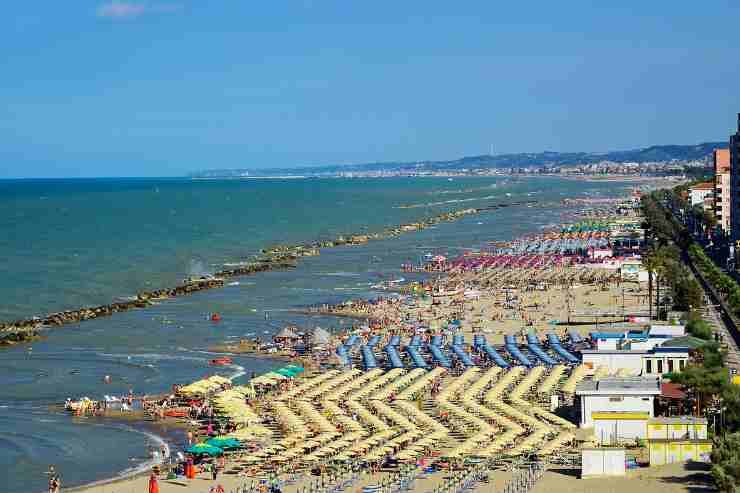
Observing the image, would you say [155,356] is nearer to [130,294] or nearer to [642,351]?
[642,351]

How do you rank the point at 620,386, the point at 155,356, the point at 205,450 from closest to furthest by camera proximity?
the point at 205,450 → the point at 620,386 → the point at 155,356

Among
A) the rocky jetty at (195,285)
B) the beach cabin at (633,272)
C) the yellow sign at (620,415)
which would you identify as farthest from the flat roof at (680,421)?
the beach cabin at (633,272)

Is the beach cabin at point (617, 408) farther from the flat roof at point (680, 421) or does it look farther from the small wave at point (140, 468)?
the small wave at point (140, 468)

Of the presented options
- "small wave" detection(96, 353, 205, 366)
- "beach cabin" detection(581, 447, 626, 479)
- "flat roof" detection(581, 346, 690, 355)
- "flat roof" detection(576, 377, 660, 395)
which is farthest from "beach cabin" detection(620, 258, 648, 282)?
"beach cabin" detection(581, 447, 626, 479)

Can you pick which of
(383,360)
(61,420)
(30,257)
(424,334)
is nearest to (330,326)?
(424,334)

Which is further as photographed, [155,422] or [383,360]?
[383,360]

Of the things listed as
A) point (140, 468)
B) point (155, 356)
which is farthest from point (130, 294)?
point (140, 468)

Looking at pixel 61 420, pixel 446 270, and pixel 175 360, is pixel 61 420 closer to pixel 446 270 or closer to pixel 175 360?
pixel 175 360
